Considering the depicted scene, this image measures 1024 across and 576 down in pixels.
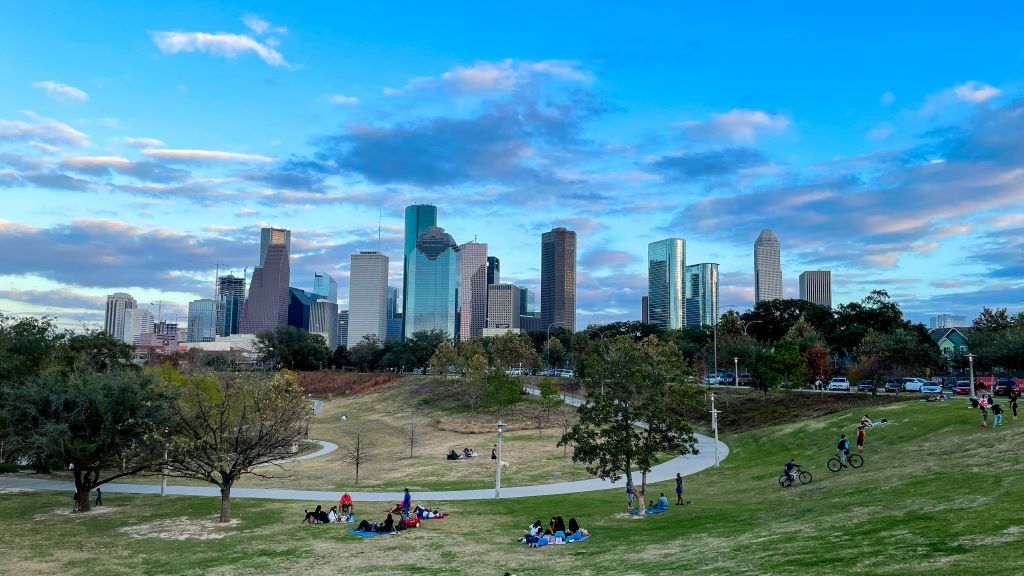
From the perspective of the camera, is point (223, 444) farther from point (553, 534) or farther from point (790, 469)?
point (790, 469)

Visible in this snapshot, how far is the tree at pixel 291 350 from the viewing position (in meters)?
182

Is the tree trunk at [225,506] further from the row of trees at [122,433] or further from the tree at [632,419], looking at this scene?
the tree at [632,419]

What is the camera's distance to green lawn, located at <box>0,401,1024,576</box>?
18.8 meters

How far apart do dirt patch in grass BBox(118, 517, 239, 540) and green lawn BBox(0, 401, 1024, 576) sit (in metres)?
0.12

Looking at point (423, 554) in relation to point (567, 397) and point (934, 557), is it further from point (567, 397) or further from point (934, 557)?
point (567, 397)

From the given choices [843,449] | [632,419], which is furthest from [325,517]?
[843,449]

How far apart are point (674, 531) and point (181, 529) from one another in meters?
22.7

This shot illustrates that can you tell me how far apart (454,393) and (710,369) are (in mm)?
48984

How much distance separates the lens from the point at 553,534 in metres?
26.9

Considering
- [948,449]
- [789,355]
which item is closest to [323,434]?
[789,355]

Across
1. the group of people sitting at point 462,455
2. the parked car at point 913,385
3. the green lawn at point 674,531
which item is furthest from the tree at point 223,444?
the parked car at point 913,385

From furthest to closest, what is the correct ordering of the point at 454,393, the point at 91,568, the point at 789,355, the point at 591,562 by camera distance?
the point at 454,393
the point at 789,355
the point at 91,568
the point at 591,562

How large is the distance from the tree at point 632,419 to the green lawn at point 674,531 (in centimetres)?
264

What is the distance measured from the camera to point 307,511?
32.9m
